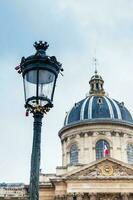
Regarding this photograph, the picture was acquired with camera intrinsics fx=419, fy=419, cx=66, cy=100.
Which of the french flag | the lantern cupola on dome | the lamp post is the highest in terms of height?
the lantern cupola on dome

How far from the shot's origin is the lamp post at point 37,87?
7714 mm

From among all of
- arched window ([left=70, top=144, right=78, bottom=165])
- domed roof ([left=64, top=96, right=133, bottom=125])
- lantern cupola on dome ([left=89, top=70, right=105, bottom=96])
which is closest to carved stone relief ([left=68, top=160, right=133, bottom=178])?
arched window ([left=70, top=144, right=78, bottom=165])

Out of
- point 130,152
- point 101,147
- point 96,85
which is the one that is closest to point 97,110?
point 101,147

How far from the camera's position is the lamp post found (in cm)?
771

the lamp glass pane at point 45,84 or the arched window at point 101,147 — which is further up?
the arched window at point 101,147


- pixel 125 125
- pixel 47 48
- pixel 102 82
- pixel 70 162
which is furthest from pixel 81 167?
pixel 47 48

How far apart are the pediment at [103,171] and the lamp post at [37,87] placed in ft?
115

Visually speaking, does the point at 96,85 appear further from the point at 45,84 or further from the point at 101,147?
the point at 45,84

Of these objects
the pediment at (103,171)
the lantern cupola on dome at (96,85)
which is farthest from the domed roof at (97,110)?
the pediment at (103,171)

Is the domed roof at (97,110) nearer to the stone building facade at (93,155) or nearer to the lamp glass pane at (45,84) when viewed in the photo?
the stone building facade at (93,155)

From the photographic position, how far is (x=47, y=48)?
8.45m

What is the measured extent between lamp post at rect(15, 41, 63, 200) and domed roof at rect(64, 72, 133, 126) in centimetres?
4557

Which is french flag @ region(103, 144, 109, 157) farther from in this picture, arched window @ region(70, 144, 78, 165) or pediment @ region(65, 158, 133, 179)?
pediment @ region(65, 158, 133, 179)

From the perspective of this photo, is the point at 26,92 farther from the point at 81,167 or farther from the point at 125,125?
the point at 125,125
